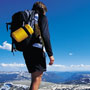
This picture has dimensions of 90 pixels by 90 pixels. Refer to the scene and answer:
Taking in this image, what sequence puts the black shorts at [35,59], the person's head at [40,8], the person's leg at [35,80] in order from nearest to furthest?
the person's leg at [35,80] < the black shorts at [35,59] < the person's head at [40,8]

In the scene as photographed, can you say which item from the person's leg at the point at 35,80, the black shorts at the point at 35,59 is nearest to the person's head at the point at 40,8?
the black shorts at the point at 35,59

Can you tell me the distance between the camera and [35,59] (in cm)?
602

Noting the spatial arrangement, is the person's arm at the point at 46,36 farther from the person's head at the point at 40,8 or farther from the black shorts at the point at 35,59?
the person's head at the point at 40,8

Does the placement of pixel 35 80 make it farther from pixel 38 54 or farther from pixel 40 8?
pixel 40 8

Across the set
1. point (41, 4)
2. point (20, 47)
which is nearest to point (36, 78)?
point (20, 47)

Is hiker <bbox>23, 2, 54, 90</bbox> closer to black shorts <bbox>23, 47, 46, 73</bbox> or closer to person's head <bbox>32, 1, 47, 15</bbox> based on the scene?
black shorts <bbox>23, 47, 46, 73</bbox>

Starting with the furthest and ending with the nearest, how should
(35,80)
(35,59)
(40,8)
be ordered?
(40,8) < (35,59) < (35,80)

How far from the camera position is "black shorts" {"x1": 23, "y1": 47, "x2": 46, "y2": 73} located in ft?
19.5

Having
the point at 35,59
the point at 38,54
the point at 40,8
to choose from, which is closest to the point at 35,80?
the point at 35,59

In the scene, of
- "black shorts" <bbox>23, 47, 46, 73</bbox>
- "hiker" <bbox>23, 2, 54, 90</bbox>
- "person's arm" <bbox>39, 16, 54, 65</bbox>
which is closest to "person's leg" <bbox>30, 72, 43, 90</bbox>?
"hiker" <bbox>23, 2, 54, 90</bbox>

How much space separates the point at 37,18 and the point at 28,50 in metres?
1.28

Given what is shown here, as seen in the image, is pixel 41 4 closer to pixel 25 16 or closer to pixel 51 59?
pixel 25 16

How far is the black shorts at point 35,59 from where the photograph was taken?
5957 millimetres

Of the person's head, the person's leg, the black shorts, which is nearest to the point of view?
the person's leg
